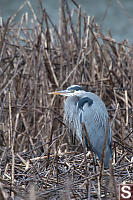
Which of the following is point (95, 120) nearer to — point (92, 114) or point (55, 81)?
point (92, 114)

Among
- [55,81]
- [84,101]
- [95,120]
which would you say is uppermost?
[55,81]

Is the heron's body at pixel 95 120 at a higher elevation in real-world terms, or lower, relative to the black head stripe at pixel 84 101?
lower

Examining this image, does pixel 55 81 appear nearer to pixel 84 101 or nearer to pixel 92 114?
pixel 84 101

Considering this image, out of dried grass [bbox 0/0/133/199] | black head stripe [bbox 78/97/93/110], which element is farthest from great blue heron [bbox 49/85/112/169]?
dried grass [bbox 0/0/133/199]

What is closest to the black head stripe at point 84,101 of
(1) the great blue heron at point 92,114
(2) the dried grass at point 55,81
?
(1) the great blue heron at point 92,114

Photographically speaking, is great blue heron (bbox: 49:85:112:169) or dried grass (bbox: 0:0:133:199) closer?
great blue heron (bbox: 49:85:112:169)

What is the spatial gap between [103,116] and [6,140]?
0.95m

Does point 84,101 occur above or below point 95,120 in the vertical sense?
above

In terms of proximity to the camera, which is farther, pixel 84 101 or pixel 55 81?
pixel 55 81

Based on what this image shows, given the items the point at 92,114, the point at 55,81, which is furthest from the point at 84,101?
the point at 55,81

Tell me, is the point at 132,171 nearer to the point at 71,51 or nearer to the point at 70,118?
the point at 70,118

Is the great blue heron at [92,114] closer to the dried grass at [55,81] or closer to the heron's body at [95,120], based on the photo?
the heron's body at [95,120]

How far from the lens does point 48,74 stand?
3408 millimetres

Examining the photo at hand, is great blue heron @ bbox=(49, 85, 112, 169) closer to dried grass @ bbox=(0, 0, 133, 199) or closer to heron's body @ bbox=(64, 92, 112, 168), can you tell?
heron's body @ bbox=(64, 92, 112, 168)
